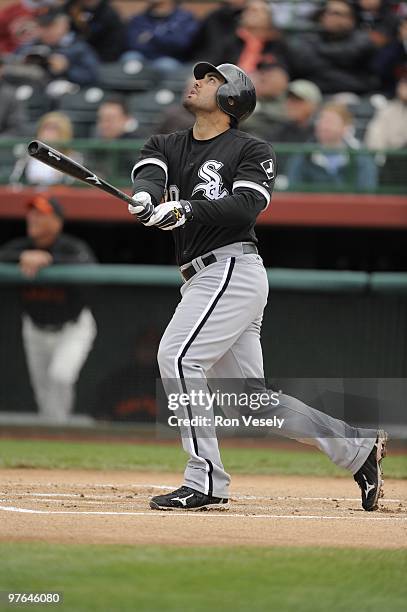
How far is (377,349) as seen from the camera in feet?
31.1

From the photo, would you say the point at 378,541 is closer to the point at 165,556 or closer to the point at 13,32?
the point at 165,556

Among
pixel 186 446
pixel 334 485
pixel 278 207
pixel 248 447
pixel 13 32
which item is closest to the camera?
pixel 186 446

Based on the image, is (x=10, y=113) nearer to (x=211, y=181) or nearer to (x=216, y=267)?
(x=211, y=181)

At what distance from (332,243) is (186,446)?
6273 millimetres

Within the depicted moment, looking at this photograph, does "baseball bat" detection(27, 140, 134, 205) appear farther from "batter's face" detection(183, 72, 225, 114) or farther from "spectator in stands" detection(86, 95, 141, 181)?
"spectator in stands" detection(86, 95, 141, 181)

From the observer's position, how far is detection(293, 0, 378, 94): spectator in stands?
12.2 metres

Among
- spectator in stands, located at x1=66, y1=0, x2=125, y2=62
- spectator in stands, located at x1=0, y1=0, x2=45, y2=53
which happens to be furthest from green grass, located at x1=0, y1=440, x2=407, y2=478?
spectator in stands, located at x1=0, y1=0, x2=45, y2=53

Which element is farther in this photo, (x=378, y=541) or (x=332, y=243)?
(x=332, y=243)

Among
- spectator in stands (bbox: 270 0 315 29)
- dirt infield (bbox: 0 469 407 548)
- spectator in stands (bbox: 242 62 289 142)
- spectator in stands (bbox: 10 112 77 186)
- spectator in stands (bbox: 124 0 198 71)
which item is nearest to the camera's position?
dirt infield (bbox: 0 469 407 548)

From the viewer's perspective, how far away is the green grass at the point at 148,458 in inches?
307

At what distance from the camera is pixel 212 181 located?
18.1 ft

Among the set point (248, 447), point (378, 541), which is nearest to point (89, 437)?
point (248, 447)

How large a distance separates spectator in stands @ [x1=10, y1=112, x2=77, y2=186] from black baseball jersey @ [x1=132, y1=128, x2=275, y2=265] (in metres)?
5.56

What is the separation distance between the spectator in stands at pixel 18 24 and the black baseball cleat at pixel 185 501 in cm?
937
